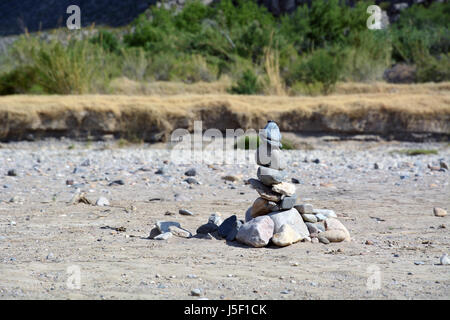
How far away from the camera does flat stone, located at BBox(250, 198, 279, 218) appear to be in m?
4.14

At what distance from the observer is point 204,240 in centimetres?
413

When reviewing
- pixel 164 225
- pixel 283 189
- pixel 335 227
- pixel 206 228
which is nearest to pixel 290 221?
pixel 283 189

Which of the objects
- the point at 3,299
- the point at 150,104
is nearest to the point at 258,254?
the point at 3,299

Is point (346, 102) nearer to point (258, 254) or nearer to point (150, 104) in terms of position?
point (150, 104)

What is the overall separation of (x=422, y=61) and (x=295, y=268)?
1122 cm

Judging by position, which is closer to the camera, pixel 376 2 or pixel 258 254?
pixel 258 254

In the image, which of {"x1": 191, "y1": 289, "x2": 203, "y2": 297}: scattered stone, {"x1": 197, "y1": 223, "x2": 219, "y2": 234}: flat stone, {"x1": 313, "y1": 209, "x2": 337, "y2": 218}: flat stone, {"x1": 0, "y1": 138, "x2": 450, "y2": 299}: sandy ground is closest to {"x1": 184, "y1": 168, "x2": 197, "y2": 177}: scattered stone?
{"x1": 0, "y1": 138, "x2": 450, "y2": 299}: sandy ground

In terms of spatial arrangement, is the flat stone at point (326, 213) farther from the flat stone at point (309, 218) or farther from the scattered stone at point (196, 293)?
the scattered stone at point (196, 293)

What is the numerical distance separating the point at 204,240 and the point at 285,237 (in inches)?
22.5

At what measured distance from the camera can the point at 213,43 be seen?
17.0 meters

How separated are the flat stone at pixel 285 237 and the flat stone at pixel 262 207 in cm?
18

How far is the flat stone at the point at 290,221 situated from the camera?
409 cm

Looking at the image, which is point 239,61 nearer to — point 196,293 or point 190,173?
point 190,173
